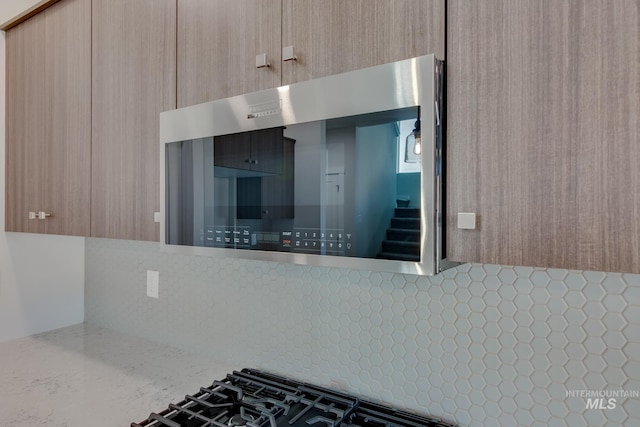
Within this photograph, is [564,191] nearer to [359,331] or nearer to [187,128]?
[359,331]

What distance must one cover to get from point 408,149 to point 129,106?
1.00m

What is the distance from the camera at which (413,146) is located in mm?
720

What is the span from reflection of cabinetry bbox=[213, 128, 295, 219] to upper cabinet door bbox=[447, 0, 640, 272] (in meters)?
0.38

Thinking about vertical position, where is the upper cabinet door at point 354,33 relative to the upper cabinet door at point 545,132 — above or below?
above

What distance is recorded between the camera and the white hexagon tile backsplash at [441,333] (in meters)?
0.85

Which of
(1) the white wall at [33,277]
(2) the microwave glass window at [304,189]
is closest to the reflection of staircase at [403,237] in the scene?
(2) the microwave glass window at [304,189]

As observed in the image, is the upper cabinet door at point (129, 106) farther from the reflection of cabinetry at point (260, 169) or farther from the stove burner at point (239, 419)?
the stove burner at point (239, 419)

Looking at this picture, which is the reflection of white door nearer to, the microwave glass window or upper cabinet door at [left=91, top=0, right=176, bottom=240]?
the microwave glass window

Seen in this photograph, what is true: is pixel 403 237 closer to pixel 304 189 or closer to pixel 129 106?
pixel 304 189

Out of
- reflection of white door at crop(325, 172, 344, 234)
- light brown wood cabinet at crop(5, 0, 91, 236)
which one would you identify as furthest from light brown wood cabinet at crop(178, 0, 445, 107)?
light brown wood cabinet at crop(5, 0, 91, 236)

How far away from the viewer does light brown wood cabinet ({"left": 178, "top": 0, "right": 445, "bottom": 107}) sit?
2.49 ft

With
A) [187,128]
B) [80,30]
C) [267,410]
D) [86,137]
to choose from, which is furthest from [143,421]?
[80,30]

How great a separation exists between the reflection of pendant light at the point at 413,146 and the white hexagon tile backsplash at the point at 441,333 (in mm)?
452

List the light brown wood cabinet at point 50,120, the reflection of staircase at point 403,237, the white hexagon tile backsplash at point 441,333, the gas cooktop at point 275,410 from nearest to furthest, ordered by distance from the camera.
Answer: the reflection of staircase at point 403,237 < the white hexagon tile backsplash at point 441,333 < the gas cooktop at point 275,410 < the light brown wood cabinet at point 50,120
